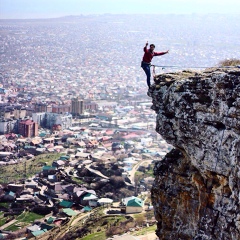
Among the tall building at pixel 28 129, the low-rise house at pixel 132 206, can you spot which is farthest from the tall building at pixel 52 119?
the low-rise house at pixel 132 206

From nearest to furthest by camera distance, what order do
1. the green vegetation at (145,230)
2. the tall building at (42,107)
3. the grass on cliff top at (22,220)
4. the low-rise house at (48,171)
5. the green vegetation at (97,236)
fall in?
the green vegetation at (145,230)
the green vegetation at (97,236)
the grass on cliff top at (22,220)
the low-rise house at (48,171)
the tall building at (42,107)

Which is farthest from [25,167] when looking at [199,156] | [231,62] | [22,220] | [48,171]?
[199,156]

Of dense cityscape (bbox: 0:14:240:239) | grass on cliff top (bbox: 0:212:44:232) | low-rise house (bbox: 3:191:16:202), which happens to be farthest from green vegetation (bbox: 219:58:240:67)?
low-rise house (bbox: 3:191:16:202)

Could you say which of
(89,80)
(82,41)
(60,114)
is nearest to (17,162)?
(60,114)

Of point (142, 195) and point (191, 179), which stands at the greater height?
point (191, 179)

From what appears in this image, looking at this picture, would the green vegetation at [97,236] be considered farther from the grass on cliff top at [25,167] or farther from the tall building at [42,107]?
the tall building at [42,107]

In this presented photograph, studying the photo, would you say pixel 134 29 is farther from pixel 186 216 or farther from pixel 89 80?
pixel 186 216
